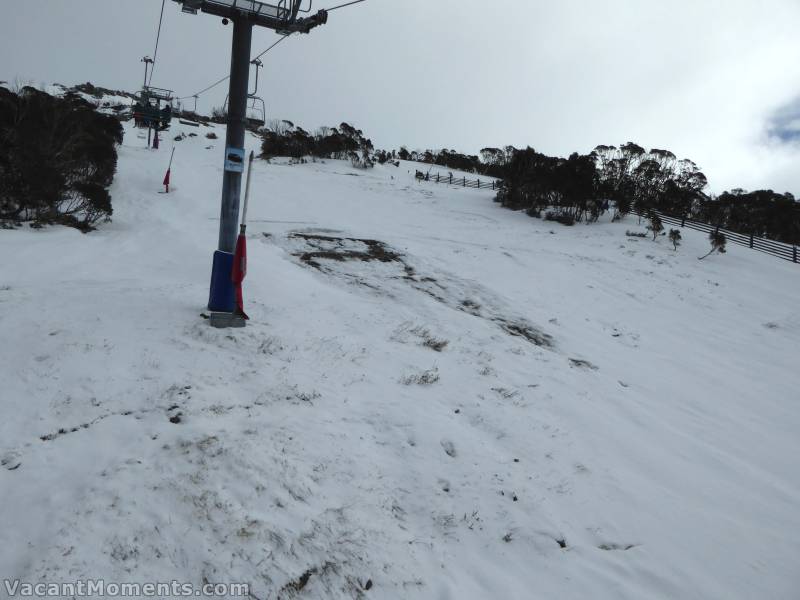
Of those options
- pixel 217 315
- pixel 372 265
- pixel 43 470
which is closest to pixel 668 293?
pixel 372 265

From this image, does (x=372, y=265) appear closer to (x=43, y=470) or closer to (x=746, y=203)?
(x=43, y=470)

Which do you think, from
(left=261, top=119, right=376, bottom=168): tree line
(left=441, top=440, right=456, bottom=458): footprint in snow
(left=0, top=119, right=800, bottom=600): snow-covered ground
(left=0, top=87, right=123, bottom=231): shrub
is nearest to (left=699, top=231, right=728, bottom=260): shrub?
(left=0, top=119, right=800, bottom=600): snow-covered ground

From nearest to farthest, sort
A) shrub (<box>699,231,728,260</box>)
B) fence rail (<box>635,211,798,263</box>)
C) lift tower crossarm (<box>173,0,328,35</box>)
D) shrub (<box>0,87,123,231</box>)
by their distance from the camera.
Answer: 1. lift tower crossarm (<box>173,0,328,35</box>)
2. shrub (<box>0,87,123,231</box>)
3. shrub (<box>699,231,728,260</box>)
4. fence rail (<box>635,211,798,263</box>)

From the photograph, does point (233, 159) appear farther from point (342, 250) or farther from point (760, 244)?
point (760, 244)

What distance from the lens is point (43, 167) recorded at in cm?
1313

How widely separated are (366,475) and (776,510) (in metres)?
5.88

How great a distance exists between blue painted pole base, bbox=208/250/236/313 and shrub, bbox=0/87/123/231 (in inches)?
390

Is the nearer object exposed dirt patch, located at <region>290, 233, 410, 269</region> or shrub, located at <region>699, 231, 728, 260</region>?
exposed dirt patch, located at <region>290, 233, 410, 269</region>

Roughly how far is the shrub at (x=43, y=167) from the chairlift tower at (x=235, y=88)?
983 centimetres

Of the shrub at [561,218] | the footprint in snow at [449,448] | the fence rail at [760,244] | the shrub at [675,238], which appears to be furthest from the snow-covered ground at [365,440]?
the shrub at [561,218]

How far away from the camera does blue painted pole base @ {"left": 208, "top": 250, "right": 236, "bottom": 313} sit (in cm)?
668

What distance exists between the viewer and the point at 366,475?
4.43 m

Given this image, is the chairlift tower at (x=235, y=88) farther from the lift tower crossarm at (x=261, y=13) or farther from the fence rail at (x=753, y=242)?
the fence rail at (x=753, y=242)

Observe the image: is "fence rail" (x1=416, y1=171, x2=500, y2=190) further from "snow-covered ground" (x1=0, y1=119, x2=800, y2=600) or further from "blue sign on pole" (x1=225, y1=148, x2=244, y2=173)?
"blue sign on pole" (x1=225, y1=148, x2=244, y2=173)
